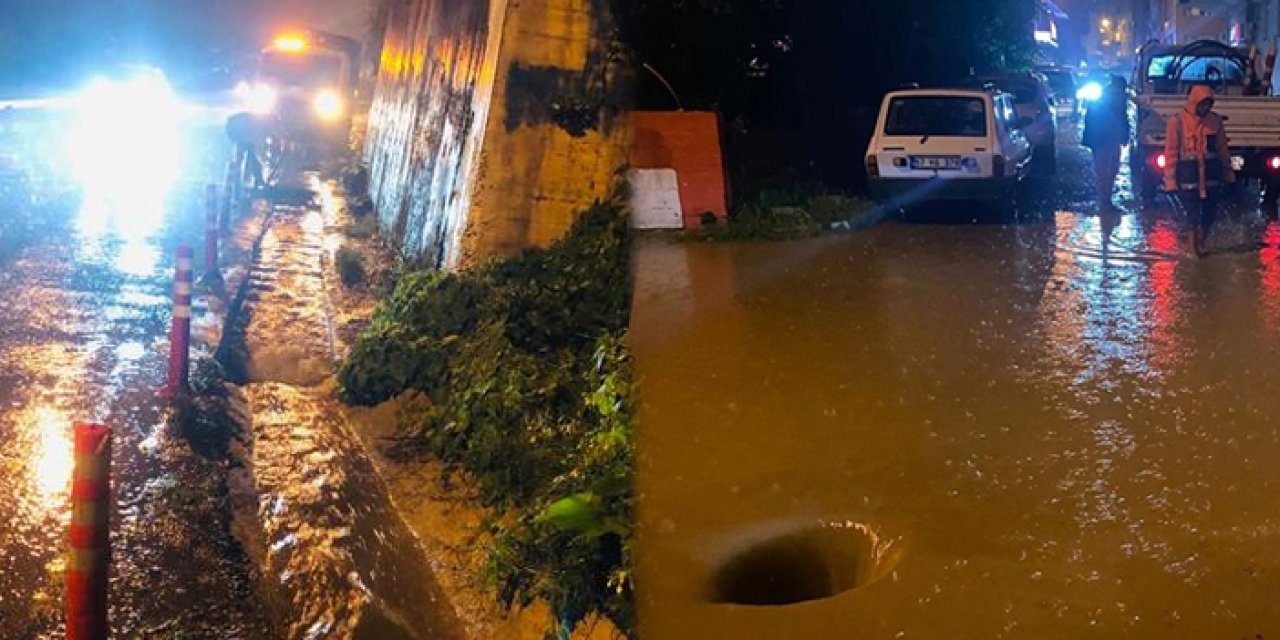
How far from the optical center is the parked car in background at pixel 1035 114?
763 inches

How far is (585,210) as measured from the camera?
11.5 m

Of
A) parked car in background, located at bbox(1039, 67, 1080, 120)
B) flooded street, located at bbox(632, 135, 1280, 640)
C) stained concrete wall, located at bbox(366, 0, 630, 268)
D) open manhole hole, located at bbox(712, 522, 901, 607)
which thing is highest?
parked car in background, located at bbox(1039, 67, 1080, 120)

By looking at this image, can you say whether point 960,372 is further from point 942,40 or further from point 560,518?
point 942,40

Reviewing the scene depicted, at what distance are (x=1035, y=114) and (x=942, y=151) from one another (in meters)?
5.91

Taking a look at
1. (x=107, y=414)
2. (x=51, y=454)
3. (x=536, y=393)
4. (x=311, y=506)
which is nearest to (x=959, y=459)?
(x=536, y=393)

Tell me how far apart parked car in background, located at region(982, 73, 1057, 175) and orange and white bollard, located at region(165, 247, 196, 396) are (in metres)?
13.2

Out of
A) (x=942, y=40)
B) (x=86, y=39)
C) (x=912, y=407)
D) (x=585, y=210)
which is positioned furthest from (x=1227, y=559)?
(x=86, y=39)

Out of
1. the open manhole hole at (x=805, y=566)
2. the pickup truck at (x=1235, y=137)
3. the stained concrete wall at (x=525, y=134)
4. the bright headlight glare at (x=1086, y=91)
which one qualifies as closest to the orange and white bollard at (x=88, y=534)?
the open manhole hole at (x=805, y=566)

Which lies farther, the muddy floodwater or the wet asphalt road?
the wet asphalt road

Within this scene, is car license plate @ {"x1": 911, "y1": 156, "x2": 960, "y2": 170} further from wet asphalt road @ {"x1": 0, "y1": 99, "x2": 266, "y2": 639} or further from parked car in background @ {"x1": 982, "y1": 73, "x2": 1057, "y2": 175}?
wet asphalt road @ {"x1": 0, "y1": 99, "x2": 266, "y2": 639}

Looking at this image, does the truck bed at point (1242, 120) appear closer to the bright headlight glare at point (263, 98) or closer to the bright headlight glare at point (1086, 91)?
the bright headlight glare at point (1086, 91)

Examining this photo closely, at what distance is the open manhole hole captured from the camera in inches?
212

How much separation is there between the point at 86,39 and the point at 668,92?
150 ft

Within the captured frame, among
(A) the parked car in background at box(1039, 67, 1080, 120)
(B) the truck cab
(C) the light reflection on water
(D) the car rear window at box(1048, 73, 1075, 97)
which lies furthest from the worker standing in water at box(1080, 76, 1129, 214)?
(B) the truck cab
